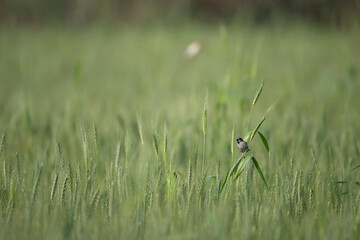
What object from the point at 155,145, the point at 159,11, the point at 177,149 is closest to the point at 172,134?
the point at 177,149

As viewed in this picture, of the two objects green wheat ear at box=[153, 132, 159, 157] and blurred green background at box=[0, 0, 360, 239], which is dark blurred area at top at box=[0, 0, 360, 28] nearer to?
blurred green background at box=[0, 0, 360, 239]

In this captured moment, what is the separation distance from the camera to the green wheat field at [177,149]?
1036 millimetres

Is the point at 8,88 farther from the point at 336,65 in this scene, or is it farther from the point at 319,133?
the point at 336,65

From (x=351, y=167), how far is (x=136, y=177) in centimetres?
64

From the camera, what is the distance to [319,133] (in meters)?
1.80

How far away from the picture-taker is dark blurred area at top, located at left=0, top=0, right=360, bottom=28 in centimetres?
507

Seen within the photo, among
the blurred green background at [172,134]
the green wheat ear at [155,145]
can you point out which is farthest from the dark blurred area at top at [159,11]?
the green wheat ear at [155,145]

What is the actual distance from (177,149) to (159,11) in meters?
3.65

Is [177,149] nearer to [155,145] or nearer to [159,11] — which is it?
[155,145]

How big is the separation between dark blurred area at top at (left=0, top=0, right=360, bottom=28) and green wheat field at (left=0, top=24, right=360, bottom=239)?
1417 mm

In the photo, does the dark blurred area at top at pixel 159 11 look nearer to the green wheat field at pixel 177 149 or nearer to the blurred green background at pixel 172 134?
the blurred green background at pixel 172 134

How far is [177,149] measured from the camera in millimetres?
1699

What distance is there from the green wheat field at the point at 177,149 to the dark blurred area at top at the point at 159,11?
4.65 ft

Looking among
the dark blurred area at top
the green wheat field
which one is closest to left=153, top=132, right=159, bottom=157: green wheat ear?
the green wheat field
